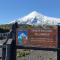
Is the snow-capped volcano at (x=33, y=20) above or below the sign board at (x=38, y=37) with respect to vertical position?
above

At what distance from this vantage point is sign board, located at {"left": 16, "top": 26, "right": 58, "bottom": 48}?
8641mm

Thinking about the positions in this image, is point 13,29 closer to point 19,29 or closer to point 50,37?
point 19,29

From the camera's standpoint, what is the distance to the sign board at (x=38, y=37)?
864 centimetres

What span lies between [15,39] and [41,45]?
1006mm

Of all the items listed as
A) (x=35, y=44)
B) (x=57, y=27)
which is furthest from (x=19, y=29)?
(x=57, y=27)

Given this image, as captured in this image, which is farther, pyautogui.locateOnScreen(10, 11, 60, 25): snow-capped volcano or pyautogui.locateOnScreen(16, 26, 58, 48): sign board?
pyautogui.locateOnScreen(10, 11, 60, 25): snow-capped volcano

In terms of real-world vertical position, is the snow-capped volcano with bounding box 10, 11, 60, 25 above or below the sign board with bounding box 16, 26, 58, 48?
above

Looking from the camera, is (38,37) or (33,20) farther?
(33,20)

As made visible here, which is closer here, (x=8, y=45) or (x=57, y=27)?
(x=57, y=27)

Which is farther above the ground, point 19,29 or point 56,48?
point 19,29

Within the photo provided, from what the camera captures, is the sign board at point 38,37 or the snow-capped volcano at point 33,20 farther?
the snow-capped volcano at point 33,20

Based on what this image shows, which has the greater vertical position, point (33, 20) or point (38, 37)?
point (33, 20)

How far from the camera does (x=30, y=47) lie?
9047 millimetres

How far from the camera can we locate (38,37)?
8883 millimetres
